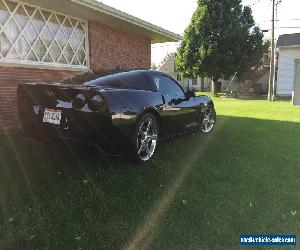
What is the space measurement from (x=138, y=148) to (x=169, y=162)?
0.60m

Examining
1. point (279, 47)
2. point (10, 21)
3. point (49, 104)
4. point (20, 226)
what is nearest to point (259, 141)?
point (49, 104)

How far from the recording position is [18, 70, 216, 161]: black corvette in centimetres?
391

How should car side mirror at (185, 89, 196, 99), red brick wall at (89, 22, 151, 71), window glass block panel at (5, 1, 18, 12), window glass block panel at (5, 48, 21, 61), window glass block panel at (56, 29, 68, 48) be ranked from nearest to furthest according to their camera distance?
car side mirror at (185, 89, 196, 99)
window glass block panel at (5, 1, 18, 12)
window glass block panel at (5, 48, 21, 61)
window glass block panel at (56, 29, 68, 48)
red brick wall at (89, 22, 151, 71)

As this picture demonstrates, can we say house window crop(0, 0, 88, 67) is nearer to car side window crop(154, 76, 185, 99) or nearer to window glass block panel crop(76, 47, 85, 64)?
window glass block panel crop(76, 47, 85, 64)

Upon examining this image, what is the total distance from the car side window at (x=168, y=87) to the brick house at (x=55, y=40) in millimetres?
959

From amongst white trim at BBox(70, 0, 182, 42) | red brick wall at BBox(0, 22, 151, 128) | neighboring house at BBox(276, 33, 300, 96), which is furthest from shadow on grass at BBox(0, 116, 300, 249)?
neighboring house at BBox(276, 33, 300, 96)

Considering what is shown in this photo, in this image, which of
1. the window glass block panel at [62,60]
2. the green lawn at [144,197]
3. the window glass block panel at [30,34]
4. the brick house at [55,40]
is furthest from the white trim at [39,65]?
the green lawn at [144,197]

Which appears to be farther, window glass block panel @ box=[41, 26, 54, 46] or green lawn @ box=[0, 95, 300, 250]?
window glass block panel @ box=[41, 26, 54, 46]

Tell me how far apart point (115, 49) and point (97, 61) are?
104 centimetres

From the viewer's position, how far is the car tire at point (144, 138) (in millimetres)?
4355

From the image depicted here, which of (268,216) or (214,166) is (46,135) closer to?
(214,166)

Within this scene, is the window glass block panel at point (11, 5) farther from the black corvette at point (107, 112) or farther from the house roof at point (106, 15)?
the black corvette at point (107, 112)

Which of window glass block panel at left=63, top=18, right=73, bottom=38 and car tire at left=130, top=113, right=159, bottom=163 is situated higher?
window glass block panel at left=63, top=18, right=73, bottom=38

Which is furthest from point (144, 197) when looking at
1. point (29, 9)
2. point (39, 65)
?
point (29, 9)
